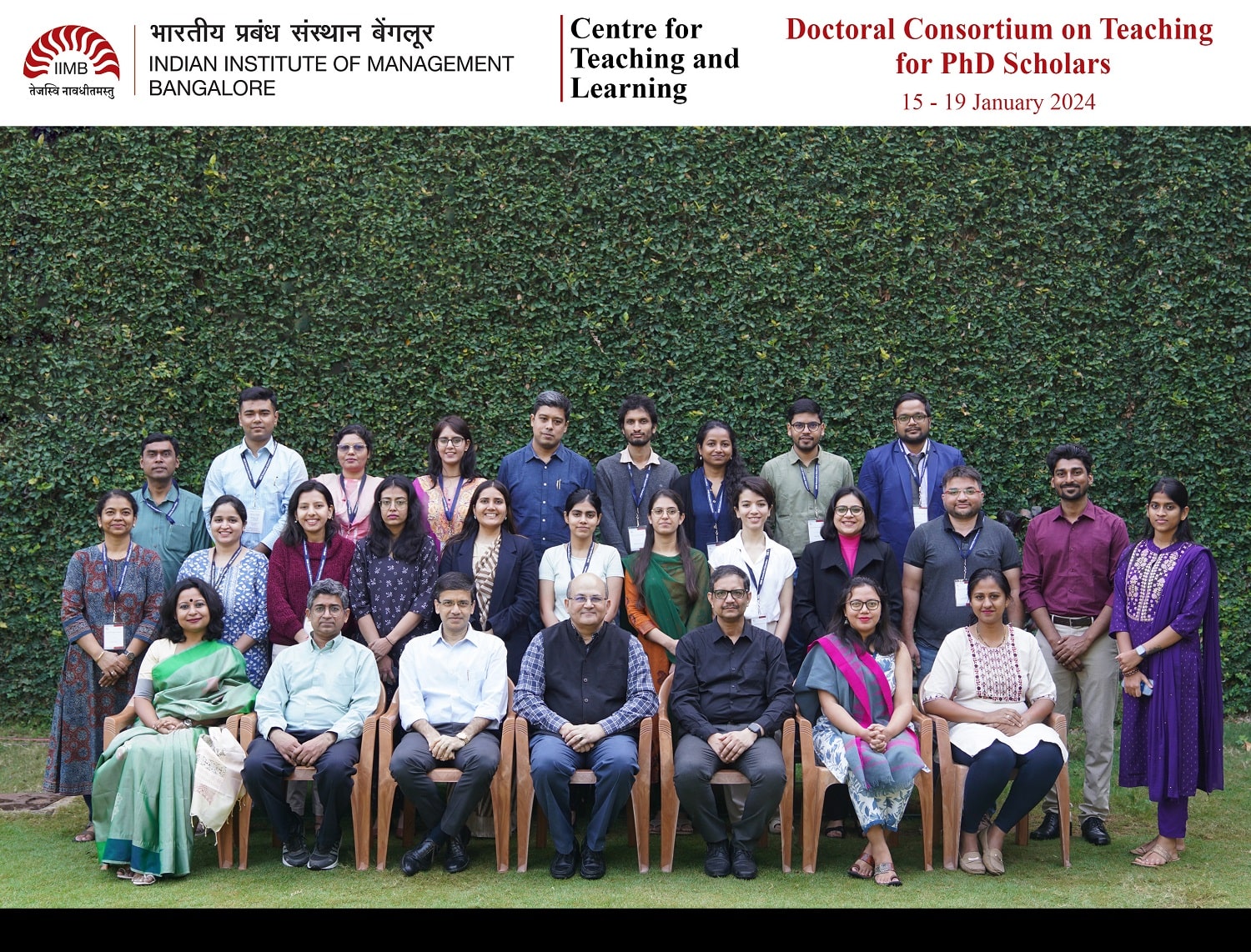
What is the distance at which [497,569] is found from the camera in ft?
17.8

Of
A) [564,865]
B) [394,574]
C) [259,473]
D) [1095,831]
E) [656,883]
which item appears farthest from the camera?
[259,473]

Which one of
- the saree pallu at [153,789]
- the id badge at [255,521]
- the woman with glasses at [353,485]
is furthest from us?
the id badge at [255,521]

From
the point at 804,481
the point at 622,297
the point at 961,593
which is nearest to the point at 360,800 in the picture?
the point at 804,481

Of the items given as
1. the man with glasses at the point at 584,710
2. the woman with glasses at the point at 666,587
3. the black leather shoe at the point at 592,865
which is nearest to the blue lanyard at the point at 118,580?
the man with glasses at the point at 584,710

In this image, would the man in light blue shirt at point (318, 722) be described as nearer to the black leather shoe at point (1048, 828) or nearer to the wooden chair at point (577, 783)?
the wooden chair at point (577, 783)

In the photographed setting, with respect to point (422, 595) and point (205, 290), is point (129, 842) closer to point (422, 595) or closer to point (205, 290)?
point (422, 595)

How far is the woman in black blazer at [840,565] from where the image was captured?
5.43 metres

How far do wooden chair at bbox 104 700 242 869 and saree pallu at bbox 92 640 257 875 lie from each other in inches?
4.5

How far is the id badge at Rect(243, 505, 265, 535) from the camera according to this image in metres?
5.86

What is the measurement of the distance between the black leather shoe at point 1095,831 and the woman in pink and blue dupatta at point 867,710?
3.26 feet

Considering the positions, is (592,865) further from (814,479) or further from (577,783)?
(814,479)

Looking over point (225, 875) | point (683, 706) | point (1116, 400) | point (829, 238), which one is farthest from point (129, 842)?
point (1116, 400)
